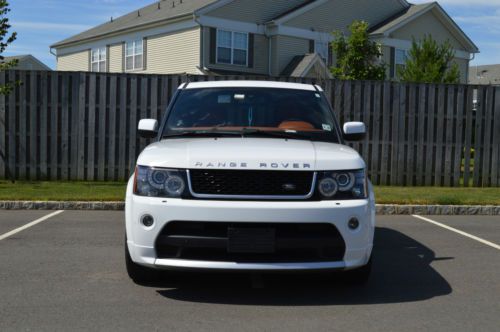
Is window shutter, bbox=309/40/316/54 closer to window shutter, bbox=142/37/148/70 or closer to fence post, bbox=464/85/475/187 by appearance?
window shutter, bbox=142/37/148/70

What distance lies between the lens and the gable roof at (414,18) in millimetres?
31922

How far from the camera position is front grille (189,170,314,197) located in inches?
191

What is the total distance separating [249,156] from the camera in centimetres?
492

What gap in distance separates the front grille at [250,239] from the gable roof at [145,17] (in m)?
23.5

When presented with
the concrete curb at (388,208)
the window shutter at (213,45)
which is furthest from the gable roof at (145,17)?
the concrete curb at (388,208)

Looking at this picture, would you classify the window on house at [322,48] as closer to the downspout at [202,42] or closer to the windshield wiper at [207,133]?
the downspout at [202,42]

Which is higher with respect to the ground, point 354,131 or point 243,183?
point 354,131

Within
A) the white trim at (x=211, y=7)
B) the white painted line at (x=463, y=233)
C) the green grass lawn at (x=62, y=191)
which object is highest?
the white trim at (x=211, y=7)

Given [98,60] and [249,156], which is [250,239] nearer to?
[249,156]

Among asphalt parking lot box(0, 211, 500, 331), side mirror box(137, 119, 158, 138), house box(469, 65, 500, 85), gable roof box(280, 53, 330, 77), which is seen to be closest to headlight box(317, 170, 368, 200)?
asphalt parking lot box(0, 211, 500, 331)

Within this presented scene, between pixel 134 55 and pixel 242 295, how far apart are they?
2773cm

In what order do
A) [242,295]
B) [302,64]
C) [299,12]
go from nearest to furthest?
[242,295] < [302,64] < [299,12]

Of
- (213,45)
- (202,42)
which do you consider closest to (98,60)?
(202,42)

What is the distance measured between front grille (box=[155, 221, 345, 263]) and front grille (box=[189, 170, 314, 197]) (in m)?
0.26
